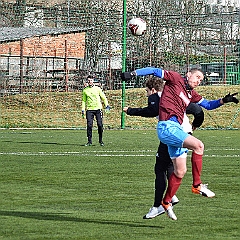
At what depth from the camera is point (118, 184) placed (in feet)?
42.7

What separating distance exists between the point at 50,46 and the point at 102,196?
29175 millimetres

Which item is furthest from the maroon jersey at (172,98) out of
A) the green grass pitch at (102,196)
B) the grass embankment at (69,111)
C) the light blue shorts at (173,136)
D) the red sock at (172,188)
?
the grass embankment at (69,111)

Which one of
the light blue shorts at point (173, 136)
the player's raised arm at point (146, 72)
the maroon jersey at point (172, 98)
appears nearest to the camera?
the light blue shorts at point (173, 136)

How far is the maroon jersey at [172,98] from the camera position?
9.43 metres

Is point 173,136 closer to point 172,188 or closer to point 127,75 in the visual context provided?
point 172,188

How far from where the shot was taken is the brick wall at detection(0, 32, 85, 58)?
122ft

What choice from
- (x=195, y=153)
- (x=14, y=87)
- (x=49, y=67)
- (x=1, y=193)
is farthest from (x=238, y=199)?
(x=49, y=67)

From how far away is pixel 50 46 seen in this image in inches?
1577

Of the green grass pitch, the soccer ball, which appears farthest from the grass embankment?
the soccer ball

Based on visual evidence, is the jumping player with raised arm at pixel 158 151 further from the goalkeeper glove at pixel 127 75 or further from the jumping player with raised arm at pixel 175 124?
the goalkeeper glove at pixel 127 75

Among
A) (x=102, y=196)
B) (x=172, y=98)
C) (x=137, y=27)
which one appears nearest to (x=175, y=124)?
(x=172, y=98)

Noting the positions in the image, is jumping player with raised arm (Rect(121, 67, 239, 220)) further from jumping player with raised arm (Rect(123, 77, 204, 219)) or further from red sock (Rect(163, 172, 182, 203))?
jumping player with raised arm (Rect(123, 77, 204, 219))

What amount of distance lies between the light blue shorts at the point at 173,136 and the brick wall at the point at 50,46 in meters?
27.7

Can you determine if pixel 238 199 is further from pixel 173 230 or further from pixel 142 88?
pixel 142 88
